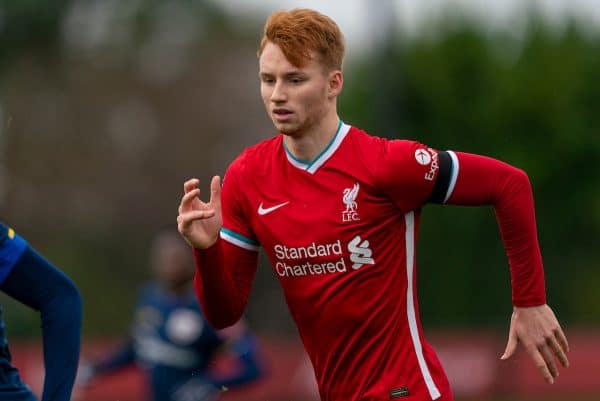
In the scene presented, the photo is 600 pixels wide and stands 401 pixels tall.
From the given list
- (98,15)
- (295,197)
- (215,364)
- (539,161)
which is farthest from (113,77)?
(295,197)

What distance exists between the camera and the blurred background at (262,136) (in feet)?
67.5

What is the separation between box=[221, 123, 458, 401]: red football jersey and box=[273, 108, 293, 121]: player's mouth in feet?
0.78

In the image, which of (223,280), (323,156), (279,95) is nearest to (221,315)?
(223,280)

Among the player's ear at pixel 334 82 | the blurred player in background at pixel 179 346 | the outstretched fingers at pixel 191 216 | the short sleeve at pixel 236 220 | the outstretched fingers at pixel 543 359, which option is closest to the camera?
the outstretched fingers at pixel 191 216

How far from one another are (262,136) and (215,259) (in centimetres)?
2998

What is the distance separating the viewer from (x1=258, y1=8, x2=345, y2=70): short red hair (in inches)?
181

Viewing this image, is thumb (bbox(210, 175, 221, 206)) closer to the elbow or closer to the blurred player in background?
the elbow

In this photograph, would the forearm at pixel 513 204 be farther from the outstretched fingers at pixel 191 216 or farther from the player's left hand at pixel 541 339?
the outstretched fingers at pixel 191 216

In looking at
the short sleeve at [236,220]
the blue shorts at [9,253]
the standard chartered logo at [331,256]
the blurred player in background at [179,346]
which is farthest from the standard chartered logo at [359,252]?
the blurred player in background at [179,346]

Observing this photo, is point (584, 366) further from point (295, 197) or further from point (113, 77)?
point (113, 77)

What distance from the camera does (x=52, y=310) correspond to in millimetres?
4266

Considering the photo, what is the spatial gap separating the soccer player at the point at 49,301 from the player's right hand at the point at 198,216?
0.48 metres

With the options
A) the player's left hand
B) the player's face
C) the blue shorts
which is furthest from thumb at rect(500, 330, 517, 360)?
the blue shorts

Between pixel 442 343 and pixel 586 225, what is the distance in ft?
18.7
